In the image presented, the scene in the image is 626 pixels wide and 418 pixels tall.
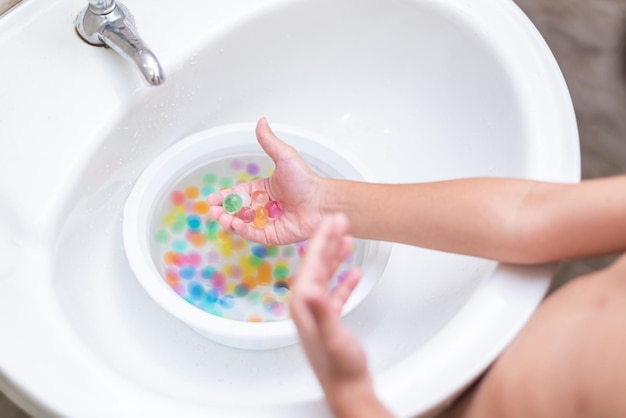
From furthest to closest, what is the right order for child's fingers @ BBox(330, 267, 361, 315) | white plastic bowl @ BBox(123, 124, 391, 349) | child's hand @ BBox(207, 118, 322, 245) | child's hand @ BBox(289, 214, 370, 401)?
child's hand @ BBox(207, 118, 322, 245) → white plastic bowl @ BBox(123, 124, 391, 349) → child's fingers @ BBox(330, 267, 361, 315) → child's hand @ BBox(289, 214, 370, 401)

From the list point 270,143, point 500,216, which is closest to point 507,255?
point 500,216

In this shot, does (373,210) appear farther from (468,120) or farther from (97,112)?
(97,112)

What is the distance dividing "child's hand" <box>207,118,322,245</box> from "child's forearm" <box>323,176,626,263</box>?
0.20ft

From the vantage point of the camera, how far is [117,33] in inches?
30.4

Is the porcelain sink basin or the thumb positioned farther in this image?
the thumb

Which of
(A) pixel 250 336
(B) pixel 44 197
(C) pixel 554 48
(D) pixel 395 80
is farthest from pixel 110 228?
(C) pixel 554 48

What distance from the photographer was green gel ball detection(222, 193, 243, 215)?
2.81 ft

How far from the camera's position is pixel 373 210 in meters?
0.79

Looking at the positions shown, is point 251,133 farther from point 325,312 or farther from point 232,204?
point 325,312

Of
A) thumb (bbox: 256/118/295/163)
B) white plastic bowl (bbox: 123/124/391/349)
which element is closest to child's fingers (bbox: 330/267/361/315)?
white plastic bowl (bbox: 123/124/391/349)

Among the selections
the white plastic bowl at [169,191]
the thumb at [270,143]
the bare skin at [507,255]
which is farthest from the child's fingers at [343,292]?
the thumb at [270,143]

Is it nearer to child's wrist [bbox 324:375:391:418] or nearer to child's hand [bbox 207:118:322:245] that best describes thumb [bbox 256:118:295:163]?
child's hand [bbox 207:118:322:245]

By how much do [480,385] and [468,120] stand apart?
0.39 metres

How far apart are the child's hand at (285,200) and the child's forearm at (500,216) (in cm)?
6
